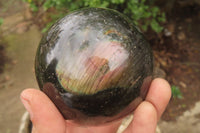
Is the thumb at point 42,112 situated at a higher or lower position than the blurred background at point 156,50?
higher

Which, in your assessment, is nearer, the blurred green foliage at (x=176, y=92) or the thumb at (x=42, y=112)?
the thumb at (x=42, y=112)

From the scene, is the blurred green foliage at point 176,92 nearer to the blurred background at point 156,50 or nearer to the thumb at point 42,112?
the blurred background at point 156,50

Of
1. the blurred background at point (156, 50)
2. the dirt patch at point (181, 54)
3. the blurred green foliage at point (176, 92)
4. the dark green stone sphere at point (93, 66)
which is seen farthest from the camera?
the dirt patch at point (181, 54)

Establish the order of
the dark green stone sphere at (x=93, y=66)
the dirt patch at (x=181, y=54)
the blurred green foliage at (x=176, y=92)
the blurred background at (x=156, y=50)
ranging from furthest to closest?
1. the dirt patch at (x=181, y=54)
2. the blurred green foliage at (x=176, y=92)
3. the blurred background at (x=156, y=50)
4. the dark green stone sphere at (x=93, y=66)

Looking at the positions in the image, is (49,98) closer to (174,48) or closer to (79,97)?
(79,97)

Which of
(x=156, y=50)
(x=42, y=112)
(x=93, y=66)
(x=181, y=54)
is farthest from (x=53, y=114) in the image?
(x=181, y=54)

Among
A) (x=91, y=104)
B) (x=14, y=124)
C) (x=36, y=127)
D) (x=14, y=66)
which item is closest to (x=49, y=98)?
(x=36, y=127)

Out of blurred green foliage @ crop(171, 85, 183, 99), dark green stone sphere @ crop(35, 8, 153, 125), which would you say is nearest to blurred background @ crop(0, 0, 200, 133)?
blurred green foliage @ crop(171, 85, 183, 99)

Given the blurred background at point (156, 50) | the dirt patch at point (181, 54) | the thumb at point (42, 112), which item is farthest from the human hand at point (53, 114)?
the dirt patch at point (181, 54)
